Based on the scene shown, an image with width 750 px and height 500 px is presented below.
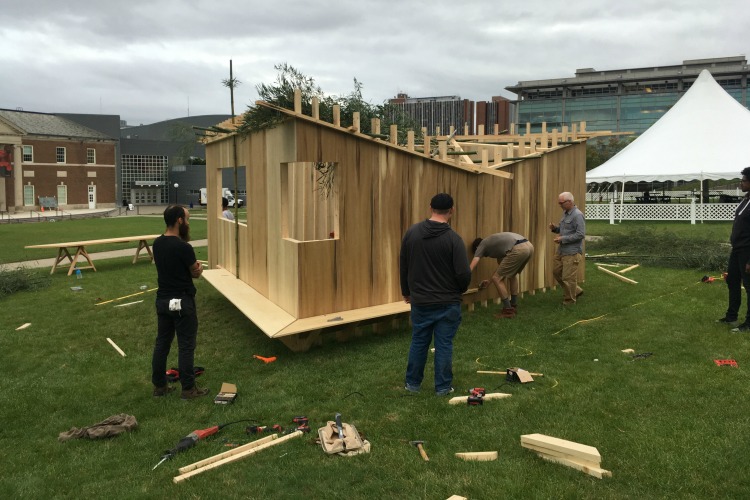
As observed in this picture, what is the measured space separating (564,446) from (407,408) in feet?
4.95

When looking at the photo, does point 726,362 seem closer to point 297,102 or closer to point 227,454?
point 227,454

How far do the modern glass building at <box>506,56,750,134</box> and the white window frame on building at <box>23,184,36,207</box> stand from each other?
6702cm

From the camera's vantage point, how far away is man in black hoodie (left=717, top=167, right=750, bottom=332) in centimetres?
647

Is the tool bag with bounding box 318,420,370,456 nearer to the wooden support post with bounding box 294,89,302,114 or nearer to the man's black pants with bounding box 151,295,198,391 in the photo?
the man's black pants with bounding box 151,295,198,391

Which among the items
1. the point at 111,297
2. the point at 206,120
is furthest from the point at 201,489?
the point at 206,120

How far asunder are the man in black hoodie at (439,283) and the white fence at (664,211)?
835 inches

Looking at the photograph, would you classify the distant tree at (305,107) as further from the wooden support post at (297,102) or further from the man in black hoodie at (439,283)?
the man in black hoodie at (439,283)

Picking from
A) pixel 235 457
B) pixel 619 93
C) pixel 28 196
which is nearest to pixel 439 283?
pixel 235 457

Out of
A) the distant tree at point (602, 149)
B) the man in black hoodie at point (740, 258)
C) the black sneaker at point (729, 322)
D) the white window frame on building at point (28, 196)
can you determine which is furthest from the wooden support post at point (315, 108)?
the white window frame on building at point (28, 196)

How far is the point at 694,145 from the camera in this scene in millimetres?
22797

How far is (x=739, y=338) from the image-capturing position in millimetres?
6281

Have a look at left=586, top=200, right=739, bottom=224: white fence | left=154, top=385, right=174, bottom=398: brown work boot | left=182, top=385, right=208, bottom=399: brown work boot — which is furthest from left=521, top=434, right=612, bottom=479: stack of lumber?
left=586, top=200, right=739, bottom=224: white fence

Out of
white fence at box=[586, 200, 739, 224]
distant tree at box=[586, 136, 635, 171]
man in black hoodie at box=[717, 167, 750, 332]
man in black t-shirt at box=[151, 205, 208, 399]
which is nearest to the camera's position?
man in black t-shirt at box=[151, 205, 208, 399]

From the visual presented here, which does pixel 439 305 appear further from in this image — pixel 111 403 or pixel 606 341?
pixel 111 403
